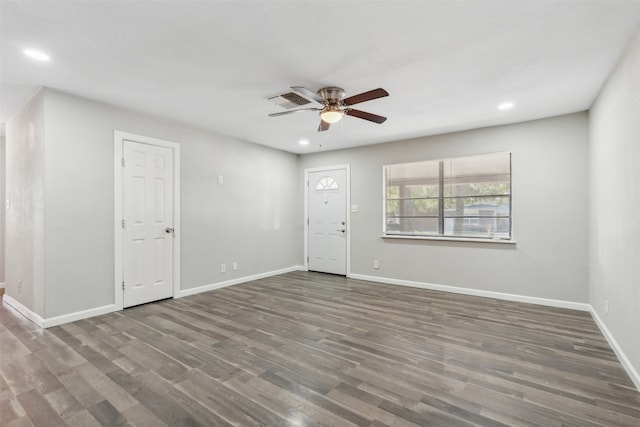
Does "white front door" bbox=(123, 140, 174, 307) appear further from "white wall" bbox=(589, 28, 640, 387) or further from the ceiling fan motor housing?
"white wall" bbox=(589, 28, 640, 387)

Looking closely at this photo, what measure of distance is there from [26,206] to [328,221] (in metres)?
4.43

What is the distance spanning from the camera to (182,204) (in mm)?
4566

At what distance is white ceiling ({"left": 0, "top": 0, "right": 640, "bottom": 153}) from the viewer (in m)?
1.99

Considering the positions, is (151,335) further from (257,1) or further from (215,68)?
(257,1)

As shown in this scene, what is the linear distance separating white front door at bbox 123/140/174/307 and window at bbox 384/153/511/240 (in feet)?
11.6

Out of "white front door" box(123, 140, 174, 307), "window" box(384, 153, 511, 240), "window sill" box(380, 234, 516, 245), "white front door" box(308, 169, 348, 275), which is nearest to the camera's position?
"white front door" box(123, 140, 174, 307)

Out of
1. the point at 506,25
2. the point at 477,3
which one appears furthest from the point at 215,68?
the point at 506,25

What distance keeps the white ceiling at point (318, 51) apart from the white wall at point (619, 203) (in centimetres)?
27

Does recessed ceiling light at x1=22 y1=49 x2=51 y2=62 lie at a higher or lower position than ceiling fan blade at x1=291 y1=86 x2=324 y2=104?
higher

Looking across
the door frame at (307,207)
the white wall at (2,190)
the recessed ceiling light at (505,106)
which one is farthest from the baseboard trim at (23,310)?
the recessed ceiling light at (505,106)

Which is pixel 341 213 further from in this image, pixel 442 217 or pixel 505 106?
pixel 505 106

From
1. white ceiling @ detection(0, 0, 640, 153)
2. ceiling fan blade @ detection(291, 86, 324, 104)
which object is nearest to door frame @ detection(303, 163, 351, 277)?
white ceiling @ detection(0, 0, 640, 153)

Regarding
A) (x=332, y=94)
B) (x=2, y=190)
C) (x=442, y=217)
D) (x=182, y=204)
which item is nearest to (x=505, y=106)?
(x=442, y=217)

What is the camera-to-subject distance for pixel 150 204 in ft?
13.8
